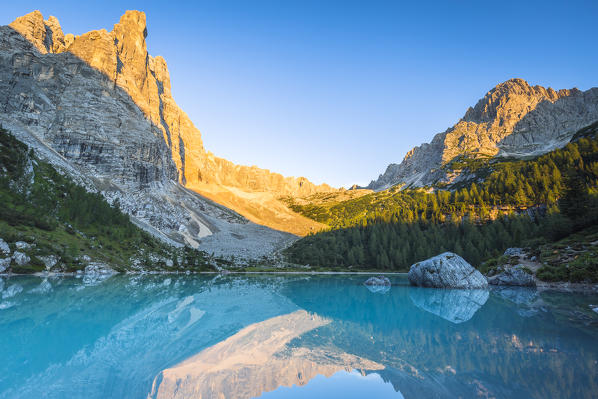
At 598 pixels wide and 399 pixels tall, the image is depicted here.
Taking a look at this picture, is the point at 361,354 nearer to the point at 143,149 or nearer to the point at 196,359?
the point at 196,359

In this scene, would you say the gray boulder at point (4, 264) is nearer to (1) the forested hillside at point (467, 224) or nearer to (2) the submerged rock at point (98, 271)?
(2) the submerged rock at point (98, 271)

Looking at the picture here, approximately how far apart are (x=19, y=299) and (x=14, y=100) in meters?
115

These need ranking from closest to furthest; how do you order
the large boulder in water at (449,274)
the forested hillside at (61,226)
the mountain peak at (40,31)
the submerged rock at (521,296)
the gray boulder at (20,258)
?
1. the submerged rock at (521,296)
2. the large boulder in water at (449,274)
3. the gray boulder at (20,258)
4. the forested hillside at (61,226)
5. the mountain peak at (40,31)

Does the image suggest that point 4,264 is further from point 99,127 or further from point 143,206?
point 99,127

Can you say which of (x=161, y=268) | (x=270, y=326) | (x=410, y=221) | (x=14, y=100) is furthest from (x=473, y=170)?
(x=14, y=100)

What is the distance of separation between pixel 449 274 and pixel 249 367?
39.5m

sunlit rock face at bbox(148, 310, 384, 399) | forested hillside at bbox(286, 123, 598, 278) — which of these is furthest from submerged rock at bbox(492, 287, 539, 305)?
forested hillside at bbox(286, 123, 598, 278)

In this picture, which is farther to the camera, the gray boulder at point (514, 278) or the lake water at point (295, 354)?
the gray boulder at point (514, 278)

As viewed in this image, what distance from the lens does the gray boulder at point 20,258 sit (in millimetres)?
43719

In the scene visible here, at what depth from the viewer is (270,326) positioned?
17.3 metres

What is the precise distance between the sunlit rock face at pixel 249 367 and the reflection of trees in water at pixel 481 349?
1279 millimetres

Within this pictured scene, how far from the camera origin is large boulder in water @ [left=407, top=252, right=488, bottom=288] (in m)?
41.2

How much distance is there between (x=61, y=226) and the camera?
6144 cm

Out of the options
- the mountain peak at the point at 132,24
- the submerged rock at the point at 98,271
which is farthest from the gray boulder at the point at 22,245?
the mountain peak at the point at 132,24
